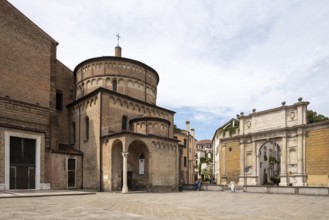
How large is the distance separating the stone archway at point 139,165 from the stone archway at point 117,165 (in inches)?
57.6

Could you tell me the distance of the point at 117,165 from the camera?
27188 millimetres

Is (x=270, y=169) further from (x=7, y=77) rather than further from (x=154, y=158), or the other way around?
(x=7, y=77)

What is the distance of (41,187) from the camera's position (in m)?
24.9

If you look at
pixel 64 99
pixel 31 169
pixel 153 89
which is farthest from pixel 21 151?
pixel 153 89

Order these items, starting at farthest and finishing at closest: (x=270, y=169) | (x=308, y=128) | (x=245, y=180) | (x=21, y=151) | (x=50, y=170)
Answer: (x=270, y=169)
(x=245, y=180)
(x=308, y=128)
(x=50, y=170)
(x=21, y=151)

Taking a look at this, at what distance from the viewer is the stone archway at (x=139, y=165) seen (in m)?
27.8

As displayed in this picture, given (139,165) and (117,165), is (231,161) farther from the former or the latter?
(117,165)

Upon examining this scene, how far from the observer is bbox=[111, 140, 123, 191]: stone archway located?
87.3 ft

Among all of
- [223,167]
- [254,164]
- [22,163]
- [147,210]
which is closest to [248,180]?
[254,164]

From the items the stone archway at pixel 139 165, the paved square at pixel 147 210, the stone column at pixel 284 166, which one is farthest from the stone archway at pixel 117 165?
the stone column at pixel 284 166

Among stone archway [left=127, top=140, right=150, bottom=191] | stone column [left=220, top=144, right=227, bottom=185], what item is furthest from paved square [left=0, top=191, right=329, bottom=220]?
stone column [left=220, top=144, right=227, bottom=185]

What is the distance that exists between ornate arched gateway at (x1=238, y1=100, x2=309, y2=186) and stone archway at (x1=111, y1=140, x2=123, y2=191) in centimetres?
1731

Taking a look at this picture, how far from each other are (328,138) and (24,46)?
98.9ft

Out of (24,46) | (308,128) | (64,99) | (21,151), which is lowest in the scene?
(21,151)
